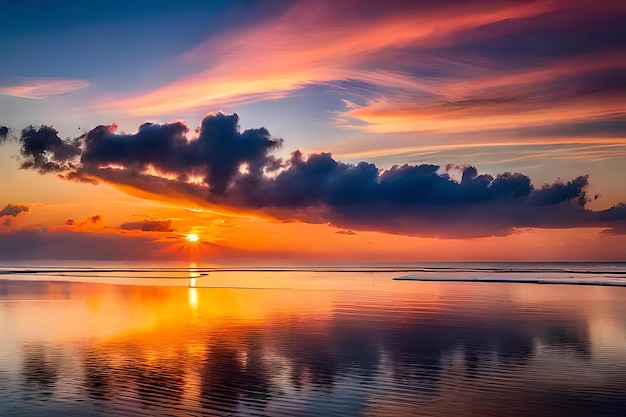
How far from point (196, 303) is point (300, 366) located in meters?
35.2

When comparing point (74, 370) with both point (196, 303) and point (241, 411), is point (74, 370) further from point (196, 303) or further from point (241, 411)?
point (196, 303)

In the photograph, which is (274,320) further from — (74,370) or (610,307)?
(610,307)

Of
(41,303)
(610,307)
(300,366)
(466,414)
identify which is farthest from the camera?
(41,303)

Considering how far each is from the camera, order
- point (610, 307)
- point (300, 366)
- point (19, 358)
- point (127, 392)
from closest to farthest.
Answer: point (127, 392) → point (300, 366) → point (19, 358) → point (610, 307)

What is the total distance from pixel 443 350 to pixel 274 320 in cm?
1597

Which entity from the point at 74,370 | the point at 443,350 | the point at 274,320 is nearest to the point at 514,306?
the point at 274,320

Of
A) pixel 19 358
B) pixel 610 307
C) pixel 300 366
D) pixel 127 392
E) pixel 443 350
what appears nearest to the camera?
pixel 127 392

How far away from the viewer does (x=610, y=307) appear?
52.2 metres

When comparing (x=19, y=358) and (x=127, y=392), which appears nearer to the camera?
(x=127, y=392)

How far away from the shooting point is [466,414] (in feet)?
59.2

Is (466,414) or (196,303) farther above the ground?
(466,414)

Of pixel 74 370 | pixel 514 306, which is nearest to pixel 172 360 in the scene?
pixel 74 370

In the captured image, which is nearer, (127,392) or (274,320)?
(127,392)

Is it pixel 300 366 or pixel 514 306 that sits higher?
pixel 300 366
